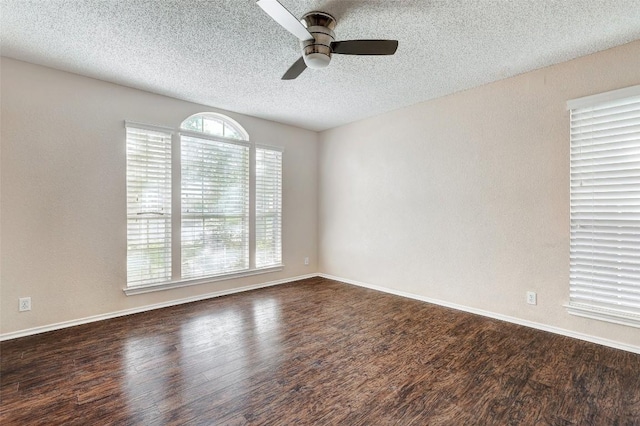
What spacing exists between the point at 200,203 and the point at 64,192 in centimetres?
143

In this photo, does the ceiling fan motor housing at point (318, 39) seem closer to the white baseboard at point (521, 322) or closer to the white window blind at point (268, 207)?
the white window blind at point (268, 207)

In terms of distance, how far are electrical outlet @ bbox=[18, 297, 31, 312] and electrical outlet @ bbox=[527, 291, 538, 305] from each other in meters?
5.10

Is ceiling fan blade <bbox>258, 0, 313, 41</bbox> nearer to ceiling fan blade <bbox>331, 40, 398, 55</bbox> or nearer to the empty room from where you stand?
the empty room

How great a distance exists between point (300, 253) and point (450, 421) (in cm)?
378

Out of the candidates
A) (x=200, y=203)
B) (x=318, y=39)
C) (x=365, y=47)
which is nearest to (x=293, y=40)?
(x=318, y=39)

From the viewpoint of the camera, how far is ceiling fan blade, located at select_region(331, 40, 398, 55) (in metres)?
2.13

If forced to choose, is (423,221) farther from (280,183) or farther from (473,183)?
(280,183)

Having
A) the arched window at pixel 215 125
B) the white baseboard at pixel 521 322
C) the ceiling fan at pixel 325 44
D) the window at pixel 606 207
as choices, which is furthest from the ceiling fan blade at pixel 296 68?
the white baseboard at pixel 521 322

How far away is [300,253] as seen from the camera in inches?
209

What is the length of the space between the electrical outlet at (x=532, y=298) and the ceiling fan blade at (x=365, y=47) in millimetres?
2788

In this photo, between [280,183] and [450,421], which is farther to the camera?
[280,183]

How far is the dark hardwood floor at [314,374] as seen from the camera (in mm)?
1793

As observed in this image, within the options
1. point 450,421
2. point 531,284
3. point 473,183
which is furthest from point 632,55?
point 450,421

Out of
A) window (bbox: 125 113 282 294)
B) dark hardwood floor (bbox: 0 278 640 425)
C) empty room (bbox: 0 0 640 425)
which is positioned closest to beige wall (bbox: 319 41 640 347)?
empty room (bbox: 0 0 640 425)
